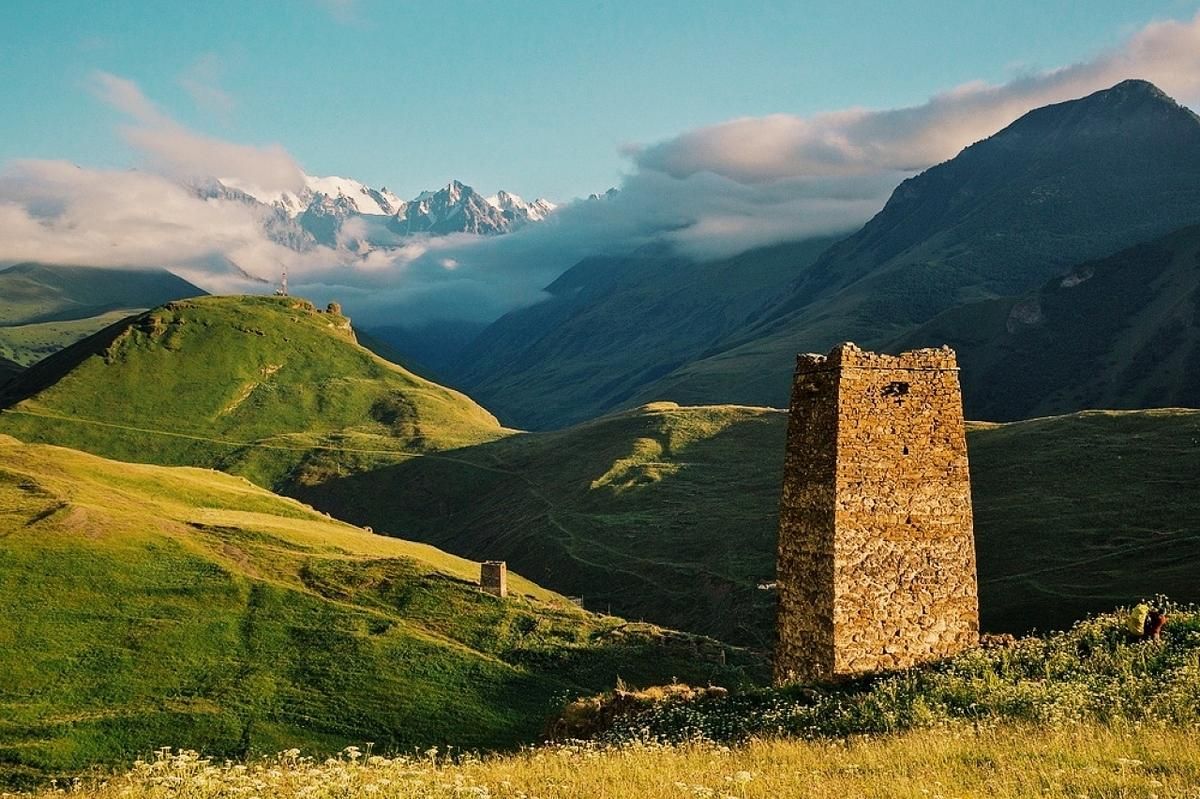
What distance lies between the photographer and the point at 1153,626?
65.1 feet

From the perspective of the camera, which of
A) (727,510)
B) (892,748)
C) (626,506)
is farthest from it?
(626,506)

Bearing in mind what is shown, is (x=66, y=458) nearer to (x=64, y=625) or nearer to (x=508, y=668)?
(x=64, y=625)

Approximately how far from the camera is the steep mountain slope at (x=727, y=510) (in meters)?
78.7

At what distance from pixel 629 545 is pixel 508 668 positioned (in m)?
55.8

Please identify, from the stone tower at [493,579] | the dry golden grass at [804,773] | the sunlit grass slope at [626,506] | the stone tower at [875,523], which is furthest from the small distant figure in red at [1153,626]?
the sunlit grass slope at [626,506]

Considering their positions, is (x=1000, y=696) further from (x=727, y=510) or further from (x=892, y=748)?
(x=727, y=510)

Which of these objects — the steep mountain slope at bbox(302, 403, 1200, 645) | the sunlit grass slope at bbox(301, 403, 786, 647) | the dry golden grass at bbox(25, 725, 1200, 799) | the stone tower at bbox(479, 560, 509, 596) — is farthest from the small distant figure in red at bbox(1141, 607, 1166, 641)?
the sunlit grass slope at bbox(301, 403, 786, 647)

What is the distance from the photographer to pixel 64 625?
61.1 metres

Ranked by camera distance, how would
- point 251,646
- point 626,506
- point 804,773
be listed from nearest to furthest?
point 804,773, point 251,646, point 626,506

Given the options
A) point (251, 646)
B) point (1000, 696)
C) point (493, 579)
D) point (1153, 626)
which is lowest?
point (251, 646)

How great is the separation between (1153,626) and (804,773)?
9956 millimetres

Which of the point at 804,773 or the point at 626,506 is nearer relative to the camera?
the point at 804,773

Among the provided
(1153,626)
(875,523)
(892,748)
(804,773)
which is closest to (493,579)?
(875,523)

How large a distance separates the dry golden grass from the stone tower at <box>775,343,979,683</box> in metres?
5.08
